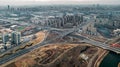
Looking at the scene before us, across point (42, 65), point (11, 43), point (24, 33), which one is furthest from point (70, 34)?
point (42, 65)

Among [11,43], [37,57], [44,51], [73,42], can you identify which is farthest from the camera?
[73,42]

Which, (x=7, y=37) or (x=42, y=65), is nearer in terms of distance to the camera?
(x=42, y=65)

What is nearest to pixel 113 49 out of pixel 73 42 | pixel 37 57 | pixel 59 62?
pixel 73 42

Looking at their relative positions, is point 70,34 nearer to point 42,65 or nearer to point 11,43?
point 11,43

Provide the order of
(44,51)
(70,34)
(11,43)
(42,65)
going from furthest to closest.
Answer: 1. (70,34)
2. (11,43)
3. (44,51)
4. (42,65)

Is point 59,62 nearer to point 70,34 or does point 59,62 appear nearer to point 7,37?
point 7,37

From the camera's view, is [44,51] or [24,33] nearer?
[44,51]

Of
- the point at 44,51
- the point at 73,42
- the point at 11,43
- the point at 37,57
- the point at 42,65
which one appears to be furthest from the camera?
the point at 73,42

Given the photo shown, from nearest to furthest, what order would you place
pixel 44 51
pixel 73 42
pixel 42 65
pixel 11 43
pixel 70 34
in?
pixel 42 65, pixel 44 51, pixel 11 43, pixel 73 42, pixel 70 34
